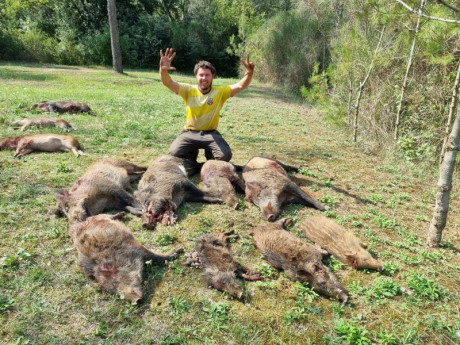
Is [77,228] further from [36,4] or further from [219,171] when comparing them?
[36,4]

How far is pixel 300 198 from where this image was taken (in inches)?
198

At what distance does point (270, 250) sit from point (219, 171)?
2.02 meters

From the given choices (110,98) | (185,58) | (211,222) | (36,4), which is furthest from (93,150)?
(36,4)

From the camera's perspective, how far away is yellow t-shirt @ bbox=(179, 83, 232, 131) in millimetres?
5957

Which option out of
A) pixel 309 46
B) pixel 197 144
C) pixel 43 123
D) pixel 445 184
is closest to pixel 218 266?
pixel 445 184

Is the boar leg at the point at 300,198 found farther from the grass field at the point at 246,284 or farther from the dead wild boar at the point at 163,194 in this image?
the dead wild boar at the point at 163,194

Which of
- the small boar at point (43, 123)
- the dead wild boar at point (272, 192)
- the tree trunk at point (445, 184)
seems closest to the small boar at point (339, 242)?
the dead wild boar at point (272, 192)

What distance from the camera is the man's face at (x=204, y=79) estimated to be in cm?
579

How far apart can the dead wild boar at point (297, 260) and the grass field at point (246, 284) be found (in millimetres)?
99

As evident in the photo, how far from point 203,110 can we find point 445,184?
4.07 metres

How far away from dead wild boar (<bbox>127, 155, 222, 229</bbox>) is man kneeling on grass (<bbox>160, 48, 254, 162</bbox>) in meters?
0.84

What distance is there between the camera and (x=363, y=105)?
935 cm

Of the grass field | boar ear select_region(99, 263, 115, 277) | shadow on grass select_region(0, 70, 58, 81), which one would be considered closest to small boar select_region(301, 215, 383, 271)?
the grass field

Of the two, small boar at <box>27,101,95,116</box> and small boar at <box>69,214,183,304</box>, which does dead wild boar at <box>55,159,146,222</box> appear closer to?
small boar at <box>69,214,183,304</box>
